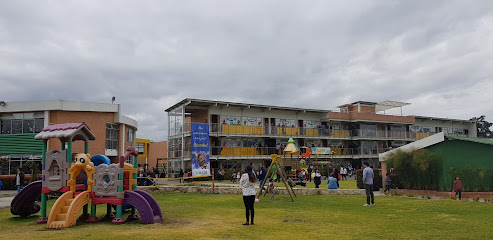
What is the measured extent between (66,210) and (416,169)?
17.9m

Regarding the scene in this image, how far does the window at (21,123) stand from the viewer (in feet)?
105

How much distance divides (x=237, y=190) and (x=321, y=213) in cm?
1033

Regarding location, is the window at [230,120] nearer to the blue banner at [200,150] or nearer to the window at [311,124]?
the blue banner at [200,150]

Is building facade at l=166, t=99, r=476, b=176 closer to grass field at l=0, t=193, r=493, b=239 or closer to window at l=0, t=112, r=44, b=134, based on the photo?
window at l=0, t=112, r=44, b=134

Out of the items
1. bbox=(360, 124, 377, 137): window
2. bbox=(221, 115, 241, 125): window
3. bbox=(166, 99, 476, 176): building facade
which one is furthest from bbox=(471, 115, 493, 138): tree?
bbox=(221, 115, 241, 125): window

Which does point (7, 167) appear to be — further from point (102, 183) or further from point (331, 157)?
point (331, 157)

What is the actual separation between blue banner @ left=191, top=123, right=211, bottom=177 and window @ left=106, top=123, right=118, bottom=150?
24.6ft

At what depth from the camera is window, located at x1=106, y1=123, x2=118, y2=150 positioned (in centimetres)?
3578

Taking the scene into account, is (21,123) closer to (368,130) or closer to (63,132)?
(63,132)

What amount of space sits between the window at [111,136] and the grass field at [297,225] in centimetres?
Answer: 2229

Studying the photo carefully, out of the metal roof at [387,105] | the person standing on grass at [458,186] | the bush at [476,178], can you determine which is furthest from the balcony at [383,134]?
the person standing on grass at [458,186]

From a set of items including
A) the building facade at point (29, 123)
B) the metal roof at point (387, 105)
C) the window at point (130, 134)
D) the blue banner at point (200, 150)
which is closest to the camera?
the building facade at point (29, 123)

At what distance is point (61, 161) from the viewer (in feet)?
38.5

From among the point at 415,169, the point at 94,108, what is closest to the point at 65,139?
the point at 415,169
